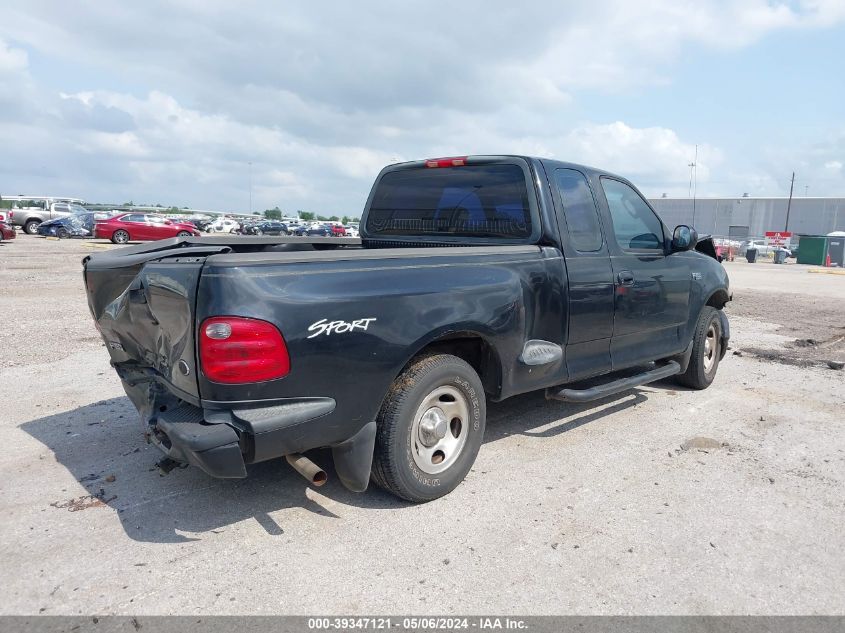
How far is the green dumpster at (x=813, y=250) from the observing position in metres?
37.6

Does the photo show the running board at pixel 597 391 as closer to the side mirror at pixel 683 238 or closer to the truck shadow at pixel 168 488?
the truck shadow at pixel 168 488

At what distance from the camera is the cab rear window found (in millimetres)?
4562

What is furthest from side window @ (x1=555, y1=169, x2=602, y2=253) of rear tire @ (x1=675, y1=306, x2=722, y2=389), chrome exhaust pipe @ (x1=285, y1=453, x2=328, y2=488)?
chrome exhaust pipe @ (x1=285, y1=453, x2=328, y2=488)

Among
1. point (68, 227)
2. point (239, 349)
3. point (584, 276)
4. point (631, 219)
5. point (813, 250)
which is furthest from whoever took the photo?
point (813, 250)

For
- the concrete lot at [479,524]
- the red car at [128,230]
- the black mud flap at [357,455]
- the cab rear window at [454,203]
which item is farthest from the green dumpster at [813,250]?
the black mud flap at [357,455]

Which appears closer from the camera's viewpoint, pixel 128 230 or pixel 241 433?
pixel 241 433

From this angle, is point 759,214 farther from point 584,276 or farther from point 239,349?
point 239,349

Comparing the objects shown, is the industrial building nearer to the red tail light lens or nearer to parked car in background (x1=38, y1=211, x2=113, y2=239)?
parked car in background (x1=38, y1=211, x2=113, y2=239)

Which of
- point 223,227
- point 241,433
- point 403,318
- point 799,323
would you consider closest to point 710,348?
point 403,318

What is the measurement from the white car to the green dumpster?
4302 centimetres

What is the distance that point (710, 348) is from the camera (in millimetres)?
6367

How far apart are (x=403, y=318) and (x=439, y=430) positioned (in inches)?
30.7

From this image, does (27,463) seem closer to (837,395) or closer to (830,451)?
(830,451)

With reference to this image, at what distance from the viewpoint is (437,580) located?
290 centimetres
